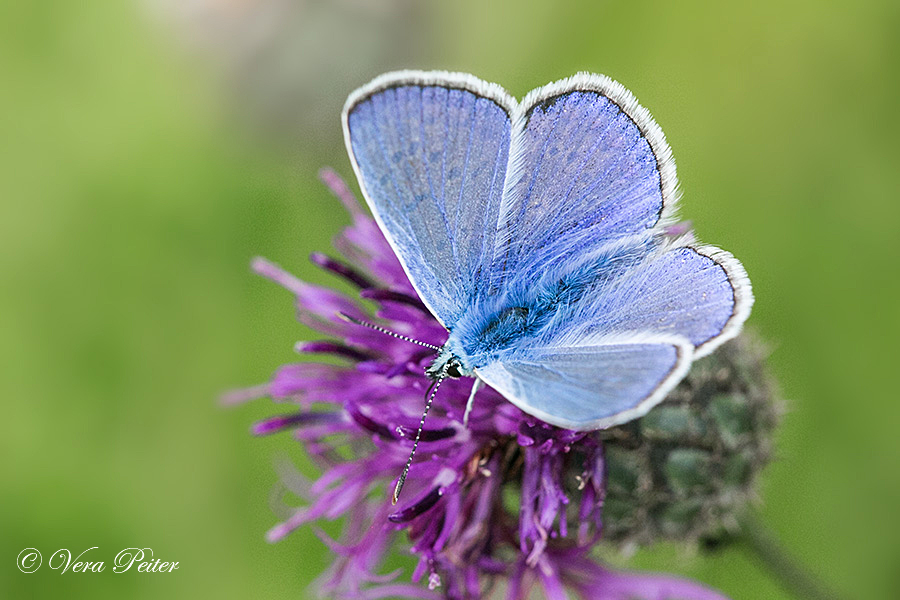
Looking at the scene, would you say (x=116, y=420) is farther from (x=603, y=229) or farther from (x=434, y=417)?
(x=603, y=229)

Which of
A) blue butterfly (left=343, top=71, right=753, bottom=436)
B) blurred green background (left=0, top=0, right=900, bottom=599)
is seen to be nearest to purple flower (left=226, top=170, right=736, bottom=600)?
blue butterfly (left=343, top=71, right=753, bottom=436)

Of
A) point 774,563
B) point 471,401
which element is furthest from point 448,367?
point 774,563

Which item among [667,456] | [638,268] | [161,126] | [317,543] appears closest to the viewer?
[638,268]

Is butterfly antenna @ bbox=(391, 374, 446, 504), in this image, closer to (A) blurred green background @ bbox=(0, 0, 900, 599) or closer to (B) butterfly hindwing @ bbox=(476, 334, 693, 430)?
(B) butterfly hindwing @ bbox=(476, 334, 693, 430)

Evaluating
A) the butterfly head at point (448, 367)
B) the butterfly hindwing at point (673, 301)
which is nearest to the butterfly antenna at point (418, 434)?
the butterfly head at point (448, 367)

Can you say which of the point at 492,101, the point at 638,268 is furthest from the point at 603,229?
the point at 492,101

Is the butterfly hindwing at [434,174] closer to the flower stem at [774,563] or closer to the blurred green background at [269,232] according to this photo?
the flower stem at [774,563]
